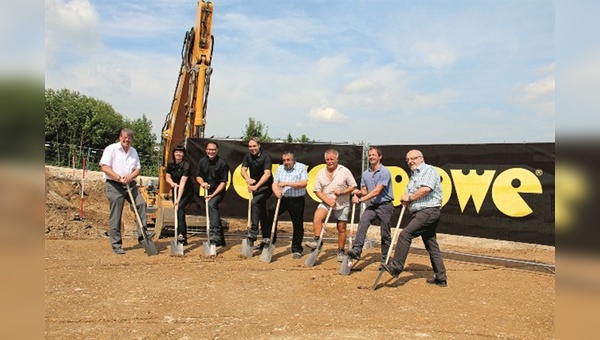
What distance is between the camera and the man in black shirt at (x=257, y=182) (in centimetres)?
827

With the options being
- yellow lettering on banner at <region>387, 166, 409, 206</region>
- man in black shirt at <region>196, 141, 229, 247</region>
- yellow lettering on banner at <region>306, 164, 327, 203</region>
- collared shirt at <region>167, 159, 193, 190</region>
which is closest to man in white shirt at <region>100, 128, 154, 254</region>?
collared shirt at <region>167, 159, 193, 190</region>

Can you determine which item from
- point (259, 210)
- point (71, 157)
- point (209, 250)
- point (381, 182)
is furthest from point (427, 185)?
point (71, 157)

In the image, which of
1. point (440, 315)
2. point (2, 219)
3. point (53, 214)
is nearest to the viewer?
point (2, 219)

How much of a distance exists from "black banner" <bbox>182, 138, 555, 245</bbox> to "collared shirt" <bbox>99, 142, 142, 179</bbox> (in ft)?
9.14

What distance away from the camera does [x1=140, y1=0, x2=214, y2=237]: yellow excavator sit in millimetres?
10461

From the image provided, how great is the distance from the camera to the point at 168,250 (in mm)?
8461

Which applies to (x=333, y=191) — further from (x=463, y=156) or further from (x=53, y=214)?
(x=53, y=214)

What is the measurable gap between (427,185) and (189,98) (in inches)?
256

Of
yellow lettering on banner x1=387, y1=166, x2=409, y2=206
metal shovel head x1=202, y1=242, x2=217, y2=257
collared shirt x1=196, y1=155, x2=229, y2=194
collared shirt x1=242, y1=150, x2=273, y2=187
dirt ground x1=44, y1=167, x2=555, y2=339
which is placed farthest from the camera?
yellow lettering on banner x1=387, y1=166, x2=409, y2=206

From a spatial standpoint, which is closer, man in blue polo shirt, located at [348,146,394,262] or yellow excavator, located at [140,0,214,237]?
man in blue polo shirt, located at [348,146,394,262]

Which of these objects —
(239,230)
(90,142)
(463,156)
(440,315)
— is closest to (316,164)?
(239,230)

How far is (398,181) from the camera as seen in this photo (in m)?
10.9

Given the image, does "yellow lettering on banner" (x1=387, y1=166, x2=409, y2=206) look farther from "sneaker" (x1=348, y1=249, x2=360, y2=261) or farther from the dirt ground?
"sneaker" (x1=348, y1=249, x2=360, y2=261)

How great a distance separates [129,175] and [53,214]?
6006 mm
